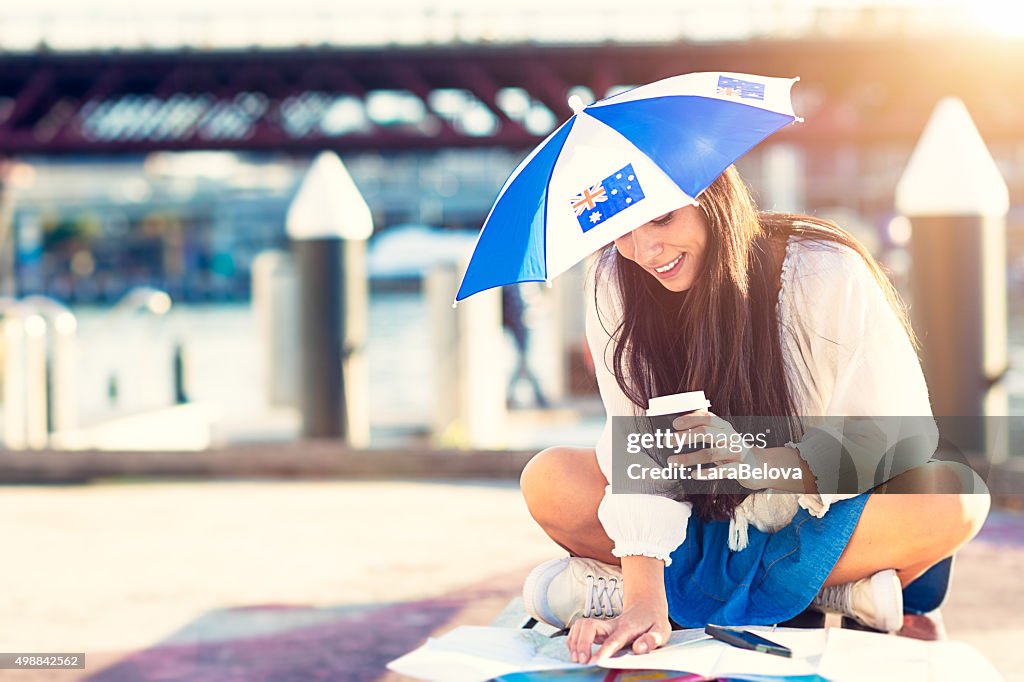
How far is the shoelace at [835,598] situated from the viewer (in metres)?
2.56

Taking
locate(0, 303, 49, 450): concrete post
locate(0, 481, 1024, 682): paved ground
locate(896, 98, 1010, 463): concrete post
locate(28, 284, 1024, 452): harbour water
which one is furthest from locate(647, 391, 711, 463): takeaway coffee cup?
locate(0, 303, 49, 450): concrete post

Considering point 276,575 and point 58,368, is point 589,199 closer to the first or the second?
point 276,575

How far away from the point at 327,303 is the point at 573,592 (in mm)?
4328

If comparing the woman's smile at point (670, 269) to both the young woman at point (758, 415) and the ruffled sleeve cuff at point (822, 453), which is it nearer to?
the young woman at point (758, 415)

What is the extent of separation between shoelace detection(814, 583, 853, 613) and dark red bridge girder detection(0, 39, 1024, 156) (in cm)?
3394

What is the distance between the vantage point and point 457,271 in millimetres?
9703

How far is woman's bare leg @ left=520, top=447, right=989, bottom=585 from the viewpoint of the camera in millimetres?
2422

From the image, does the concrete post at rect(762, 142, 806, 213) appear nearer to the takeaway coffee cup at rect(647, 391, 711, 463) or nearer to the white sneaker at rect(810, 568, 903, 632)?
the white sneaker at rect(810, 568, 903, 632)

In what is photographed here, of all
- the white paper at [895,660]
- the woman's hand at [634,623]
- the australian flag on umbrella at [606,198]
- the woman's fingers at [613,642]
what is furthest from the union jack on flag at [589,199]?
the white paper at [895,660]

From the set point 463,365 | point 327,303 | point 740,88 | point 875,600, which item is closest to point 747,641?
point 875,600

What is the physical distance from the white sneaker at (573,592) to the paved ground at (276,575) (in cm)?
53

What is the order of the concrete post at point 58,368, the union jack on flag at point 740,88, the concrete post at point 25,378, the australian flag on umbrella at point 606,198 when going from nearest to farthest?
1. the australian flag on umbrella at point 606,198
2. the union jack on flag at point 740,88
3. the concrete post at point 25,378
4. the concrete post at point 58,368

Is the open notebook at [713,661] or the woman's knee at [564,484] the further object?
the woman's knee at [564,484]

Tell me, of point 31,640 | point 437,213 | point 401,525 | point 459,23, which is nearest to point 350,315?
point 401,525
